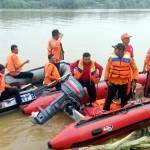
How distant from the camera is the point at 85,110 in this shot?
689cm

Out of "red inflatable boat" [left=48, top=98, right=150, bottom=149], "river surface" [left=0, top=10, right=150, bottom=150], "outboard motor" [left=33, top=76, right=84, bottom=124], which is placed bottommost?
"river surface" [left=0, top=10, right=150, bottom=150]

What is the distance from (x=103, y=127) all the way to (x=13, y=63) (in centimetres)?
308

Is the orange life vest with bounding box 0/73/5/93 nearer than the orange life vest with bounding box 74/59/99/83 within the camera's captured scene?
No

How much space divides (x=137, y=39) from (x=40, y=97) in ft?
41.5

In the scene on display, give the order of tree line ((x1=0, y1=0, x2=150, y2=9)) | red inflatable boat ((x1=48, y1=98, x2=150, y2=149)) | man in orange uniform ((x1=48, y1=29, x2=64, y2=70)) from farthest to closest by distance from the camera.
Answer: tree line ((x1=0, y1=0, x2=150, y2=9)) < man in orange uniform ((x1=48, y1=29, x2=64, y2=70)) < red inflatable boat ((x1=48, y1=98, x2=150, y2=149))

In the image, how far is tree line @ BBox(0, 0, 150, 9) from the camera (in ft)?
129

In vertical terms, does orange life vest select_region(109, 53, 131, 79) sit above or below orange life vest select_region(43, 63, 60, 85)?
above

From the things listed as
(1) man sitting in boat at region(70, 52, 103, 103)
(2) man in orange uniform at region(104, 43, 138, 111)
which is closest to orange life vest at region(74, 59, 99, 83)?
(1) man sitting in boat at region(70, 52, 103, 103)

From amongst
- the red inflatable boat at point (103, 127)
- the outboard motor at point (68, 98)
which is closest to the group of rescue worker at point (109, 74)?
the outboard motor at point (68, 98)

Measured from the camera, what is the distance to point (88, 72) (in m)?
6.78

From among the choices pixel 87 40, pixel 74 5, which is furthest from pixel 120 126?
pixel 74 5

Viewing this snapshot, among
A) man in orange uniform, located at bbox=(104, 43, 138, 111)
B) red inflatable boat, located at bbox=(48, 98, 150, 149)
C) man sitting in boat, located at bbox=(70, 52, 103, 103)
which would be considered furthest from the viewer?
man sitting in boat, located at bbox=(70, 52, 103, 103)

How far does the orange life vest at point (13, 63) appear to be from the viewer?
26.8ft

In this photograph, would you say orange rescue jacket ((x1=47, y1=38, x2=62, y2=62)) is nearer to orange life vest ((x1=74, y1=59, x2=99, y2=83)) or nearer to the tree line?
orange life vest ((x1=74, y1=59, x2=99, y2=83))
